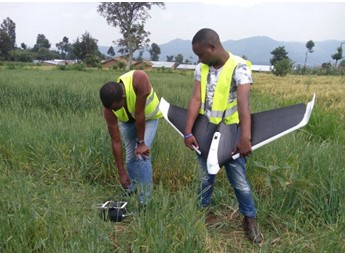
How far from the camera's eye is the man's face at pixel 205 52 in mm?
1952

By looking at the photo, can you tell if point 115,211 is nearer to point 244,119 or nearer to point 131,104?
point 131,104

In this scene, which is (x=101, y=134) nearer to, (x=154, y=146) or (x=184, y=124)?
(x=154, y=146)

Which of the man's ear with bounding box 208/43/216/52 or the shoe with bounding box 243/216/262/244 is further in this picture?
the shoe with bounding box 243/216/262/244

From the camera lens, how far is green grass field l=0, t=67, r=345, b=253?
5.89 feet

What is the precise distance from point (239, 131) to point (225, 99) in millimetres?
227

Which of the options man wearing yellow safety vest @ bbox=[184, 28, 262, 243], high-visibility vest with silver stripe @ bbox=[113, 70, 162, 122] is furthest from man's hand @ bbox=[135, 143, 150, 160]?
man wearing yellow safety vest @ bbox=[184, 28, 262, 243]

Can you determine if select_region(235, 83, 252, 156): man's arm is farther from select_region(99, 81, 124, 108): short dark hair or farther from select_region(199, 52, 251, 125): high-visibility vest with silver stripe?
select_region(99, 81, 124, 108): short dark hair

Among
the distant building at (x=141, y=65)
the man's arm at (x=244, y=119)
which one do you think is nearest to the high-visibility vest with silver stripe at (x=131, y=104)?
the man's arm at (x=244, y=119)

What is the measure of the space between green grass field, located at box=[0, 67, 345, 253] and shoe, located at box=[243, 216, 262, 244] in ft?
0.15

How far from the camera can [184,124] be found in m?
2.38

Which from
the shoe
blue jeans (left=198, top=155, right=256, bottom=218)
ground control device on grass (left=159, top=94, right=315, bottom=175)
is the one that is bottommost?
the shoe

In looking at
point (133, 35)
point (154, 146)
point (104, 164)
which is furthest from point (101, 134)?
point (133, 35)

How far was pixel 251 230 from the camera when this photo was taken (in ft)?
6.98

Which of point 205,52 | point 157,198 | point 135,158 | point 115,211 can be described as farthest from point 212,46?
point 115,211
